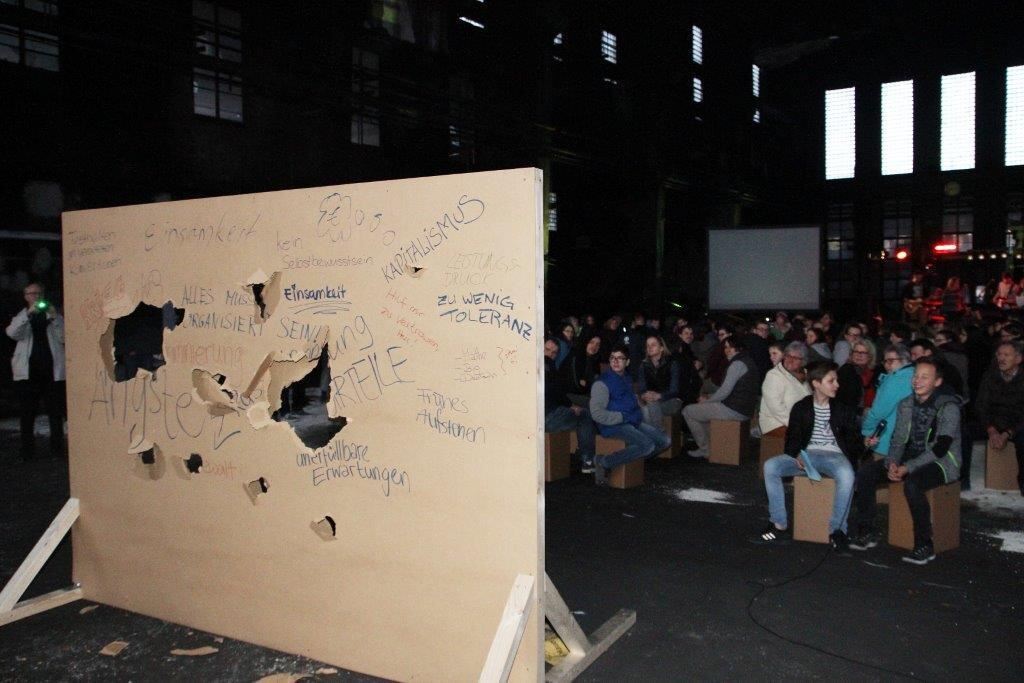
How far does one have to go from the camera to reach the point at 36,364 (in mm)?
8773

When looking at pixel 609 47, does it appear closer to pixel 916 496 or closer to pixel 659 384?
pixel 659 384

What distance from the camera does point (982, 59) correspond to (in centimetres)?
3180

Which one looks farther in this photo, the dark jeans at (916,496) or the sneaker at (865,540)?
the sneaker at (865,540)

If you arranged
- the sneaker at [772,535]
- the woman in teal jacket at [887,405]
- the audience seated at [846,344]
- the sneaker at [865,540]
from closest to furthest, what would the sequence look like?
the sneaker at [865,540], the sneaker at [772,535], the woman in teal jacket at [887,405], the audience seated at [846,344]

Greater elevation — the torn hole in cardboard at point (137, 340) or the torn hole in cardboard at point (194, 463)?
the torn hole in cardboard at point (137, 340)

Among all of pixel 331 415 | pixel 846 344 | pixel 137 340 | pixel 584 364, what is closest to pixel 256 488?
pixel 331 415

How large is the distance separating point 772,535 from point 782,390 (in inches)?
96.1

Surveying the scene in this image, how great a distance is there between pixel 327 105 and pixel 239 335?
46.9 ft

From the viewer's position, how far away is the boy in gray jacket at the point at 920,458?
18.2ft

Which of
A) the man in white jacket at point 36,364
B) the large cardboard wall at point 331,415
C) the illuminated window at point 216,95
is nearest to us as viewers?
the large cardboard wall at point 331,415

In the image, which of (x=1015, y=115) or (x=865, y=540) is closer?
(x=865, y=540)

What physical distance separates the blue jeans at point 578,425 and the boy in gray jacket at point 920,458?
3095mm

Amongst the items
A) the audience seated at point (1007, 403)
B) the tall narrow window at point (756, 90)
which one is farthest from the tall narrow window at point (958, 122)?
the audience seated at point (1007, 403)

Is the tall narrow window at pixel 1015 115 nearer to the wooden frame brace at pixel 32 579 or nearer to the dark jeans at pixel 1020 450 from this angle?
the dark jeans at pixel 1020 450
